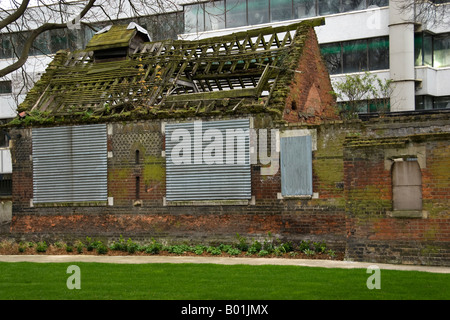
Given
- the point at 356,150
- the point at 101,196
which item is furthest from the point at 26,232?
the point at 356,150

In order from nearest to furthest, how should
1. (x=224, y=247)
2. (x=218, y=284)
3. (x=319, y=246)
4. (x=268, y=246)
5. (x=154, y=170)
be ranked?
1. (x=218, y=284)
2. (x=319, y=246)
3. (x=268, y=246)
4. (x=224, y=247)
5. (x=154, y=170)

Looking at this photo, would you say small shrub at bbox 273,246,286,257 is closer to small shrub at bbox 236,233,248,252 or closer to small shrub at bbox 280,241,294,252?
small shrub at bbox 280,241,294,252

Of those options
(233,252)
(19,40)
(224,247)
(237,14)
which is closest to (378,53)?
(237,14)

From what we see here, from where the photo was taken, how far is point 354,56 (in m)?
38.6

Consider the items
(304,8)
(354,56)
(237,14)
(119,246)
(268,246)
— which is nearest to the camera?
(268,246)

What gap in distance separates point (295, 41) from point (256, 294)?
1400 centimetres

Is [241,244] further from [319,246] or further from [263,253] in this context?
[319,246]

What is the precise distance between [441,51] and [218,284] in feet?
95.3

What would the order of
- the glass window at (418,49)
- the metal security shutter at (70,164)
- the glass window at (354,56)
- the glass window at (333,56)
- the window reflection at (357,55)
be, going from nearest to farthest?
the metal security shutter at (70,164) → the glass window at (418,49) → the window reflection at (357,55) → the glass window at (354,56) → the glass window at (333,56)

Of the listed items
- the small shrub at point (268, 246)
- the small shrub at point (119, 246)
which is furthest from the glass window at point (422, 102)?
the small shrub at point (119, 246)

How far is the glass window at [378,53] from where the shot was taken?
3778cm

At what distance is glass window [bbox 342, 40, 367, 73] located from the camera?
3834 centimetres

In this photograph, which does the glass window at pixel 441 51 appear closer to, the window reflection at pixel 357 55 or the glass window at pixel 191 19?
the window reflection at pixel 357 55

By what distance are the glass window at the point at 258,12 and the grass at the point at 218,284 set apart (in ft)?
85.6
